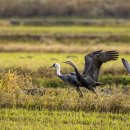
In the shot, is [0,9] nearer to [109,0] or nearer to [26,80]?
[109,0]

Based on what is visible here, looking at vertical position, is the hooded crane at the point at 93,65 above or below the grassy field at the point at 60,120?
above

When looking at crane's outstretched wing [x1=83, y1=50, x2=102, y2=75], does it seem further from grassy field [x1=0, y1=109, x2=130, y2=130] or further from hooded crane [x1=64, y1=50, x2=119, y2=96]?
grassy field [x1=0, y1=109, x2=130, y2=130]

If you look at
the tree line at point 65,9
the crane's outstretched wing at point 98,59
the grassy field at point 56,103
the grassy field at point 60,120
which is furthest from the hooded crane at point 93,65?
the tree line at point 65,9

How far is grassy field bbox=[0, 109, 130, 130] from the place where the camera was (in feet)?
37.5

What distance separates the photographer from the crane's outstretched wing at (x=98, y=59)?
14141 mm

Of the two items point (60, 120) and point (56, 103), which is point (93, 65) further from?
point (60, 120)

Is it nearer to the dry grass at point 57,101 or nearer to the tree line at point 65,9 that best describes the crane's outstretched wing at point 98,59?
the dry grass at point 57,101

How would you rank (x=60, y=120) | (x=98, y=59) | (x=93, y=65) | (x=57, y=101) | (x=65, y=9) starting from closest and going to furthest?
(x=60, y=120) → (x=57, y=101) → (x=98, y=59) → (x=93, y=65) → (x=65, y=9)

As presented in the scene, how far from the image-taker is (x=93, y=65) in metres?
14.4

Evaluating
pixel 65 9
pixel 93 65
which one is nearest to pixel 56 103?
pixel 93 65

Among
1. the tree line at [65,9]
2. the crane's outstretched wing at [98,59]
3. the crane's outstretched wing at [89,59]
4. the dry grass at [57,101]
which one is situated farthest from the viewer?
the tree line at [65,9]

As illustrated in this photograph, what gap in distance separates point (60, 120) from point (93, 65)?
276 cm

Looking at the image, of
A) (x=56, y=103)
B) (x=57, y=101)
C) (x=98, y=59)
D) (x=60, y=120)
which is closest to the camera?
(x=60, y=120)

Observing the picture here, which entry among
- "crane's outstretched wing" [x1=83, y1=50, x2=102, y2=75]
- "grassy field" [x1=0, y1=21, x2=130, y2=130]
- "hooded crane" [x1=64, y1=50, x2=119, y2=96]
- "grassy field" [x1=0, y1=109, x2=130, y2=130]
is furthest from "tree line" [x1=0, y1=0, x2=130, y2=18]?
"grassy field" [x1=0, y1=109, x2=130, y2=130]
